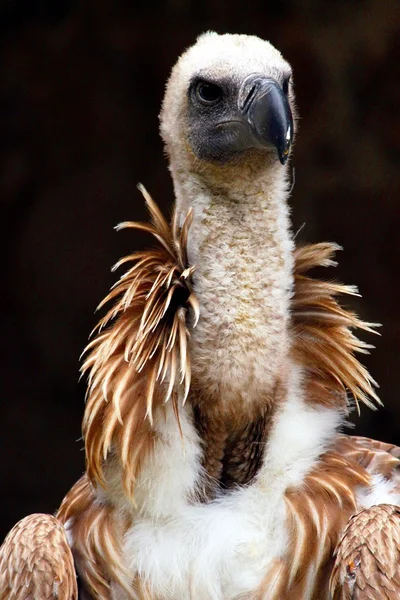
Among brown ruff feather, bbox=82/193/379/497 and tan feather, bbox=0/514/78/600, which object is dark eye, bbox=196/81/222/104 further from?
tan feather, bbox=0/514/78/600

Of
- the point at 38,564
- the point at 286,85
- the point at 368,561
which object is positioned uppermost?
the point at 286,85

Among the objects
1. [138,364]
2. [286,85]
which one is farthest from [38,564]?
[286,85]

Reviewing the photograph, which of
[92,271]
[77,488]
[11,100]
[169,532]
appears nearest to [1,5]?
[11,100]

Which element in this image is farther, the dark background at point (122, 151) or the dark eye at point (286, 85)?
the dark background at point (122, 151)

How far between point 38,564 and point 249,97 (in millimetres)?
1143

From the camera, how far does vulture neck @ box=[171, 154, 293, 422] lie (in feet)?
7.89

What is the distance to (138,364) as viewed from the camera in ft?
8.02

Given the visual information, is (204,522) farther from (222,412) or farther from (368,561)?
(368,561)

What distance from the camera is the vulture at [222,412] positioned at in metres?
2.42

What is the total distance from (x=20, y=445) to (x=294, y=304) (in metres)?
3.05

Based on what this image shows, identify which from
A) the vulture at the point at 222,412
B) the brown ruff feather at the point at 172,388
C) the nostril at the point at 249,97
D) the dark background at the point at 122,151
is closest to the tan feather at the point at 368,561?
the vulture at the point at 222,412

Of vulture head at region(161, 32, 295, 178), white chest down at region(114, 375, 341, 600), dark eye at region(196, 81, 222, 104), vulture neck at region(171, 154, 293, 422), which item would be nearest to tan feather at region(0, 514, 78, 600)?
white chest down at region(114, 375, 341, 600)

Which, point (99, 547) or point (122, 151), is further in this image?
point (122, 151)

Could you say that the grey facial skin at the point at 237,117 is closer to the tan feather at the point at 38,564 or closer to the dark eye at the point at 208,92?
the dark eye at the point at 208,92
